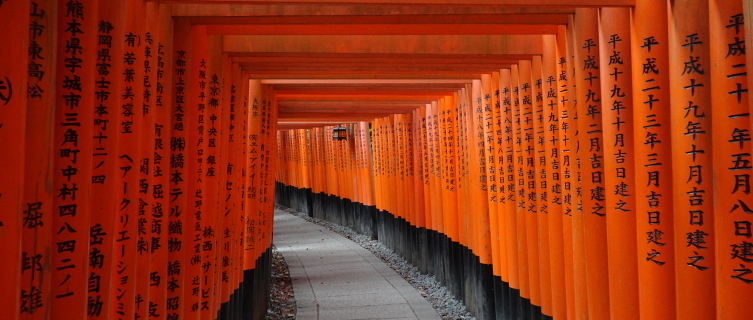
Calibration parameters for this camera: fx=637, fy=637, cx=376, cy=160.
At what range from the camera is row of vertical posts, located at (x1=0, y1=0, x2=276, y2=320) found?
2270mm

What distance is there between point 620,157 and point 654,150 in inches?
15.9

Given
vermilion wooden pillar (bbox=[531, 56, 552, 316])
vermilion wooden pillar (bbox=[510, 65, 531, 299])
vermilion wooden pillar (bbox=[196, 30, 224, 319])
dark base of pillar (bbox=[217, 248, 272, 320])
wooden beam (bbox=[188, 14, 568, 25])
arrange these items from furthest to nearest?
dark base of pillar (bbox=[217, 248, 272, 320]) → vermilion wooden pillar (bbox=[510, 65, 531, 299]) → vermilion wooden pillar (bbox=[531, 56, 552, 316]) → vermilion wooden pillar (bbox=[196, 30, 224, 319]) → wooden beam (bbox=[188, 14, 568, 25])

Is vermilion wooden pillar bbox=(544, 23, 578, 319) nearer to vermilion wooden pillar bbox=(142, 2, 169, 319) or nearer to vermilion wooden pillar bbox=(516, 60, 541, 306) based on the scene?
vermilion wooden pillar bbox=(516, 60, 541, 306)

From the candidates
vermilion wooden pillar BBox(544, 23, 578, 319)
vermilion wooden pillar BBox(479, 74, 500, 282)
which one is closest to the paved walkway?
vermilion wooden pillar BBox(479, 74, 500, 282)

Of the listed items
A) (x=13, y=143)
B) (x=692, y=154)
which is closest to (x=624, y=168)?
(x=692, y=154)

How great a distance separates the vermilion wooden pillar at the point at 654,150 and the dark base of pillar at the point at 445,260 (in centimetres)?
257

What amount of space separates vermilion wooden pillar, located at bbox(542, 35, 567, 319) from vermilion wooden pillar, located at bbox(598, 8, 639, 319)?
57.4 inches

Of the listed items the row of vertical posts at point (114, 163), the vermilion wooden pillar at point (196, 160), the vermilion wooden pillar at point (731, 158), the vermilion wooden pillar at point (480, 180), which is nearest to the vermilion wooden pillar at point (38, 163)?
the row of vertical posts at point (114, 163)

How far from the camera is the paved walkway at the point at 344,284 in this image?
32.5 ft

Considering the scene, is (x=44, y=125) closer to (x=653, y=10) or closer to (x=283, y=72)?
(x=653, y=10)

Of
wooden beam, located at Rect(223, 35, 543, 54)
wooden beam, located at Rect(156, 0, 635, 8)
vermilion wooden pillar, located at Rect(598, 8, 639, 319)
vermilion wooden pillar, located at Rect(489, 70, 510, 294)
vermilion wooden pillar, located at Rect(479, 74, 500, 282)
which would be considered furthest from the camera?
vermilion wooden pillar, located at Rect(479, 74, 500, 282)

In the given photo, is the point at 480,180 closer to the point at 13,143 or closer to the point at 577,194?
Answer: the point at 577,194

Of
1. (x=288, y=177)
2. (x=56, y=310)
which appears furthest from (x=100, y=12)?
(x=288, y=177)

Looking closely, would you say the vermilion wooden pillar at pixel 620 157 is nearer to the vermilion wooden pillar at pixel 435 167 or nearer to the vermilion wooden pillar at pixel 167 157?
the vermilion wooden pillar at pixel 167 157
